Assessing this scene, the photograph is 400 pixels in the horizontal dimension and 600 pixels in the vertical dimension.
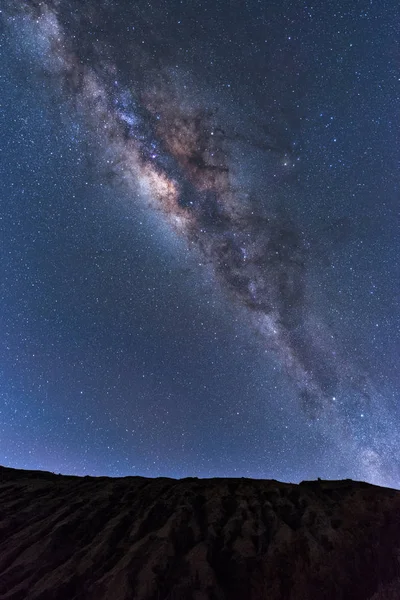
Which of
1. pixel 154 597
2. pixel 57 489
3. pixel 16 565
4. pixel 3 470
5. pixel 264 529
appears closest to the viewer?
pixel 154 597

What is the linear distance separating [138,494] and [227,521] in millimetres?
5492

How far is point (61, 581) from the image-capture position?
1319cm

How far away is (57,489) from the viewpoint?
846 inches

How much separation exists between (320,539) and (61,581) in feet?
30.8

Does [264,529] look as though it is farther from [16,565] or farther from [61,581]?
[16,565]

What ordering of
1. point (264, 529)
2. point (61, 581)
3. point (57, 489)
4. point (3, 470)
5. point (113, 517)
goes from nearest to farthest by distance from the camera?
point (61, 581) < point (264, 529) < point (113, 517) < point (57, 489) < point (3, 470)

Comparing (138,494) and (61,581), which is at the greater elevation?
(138,494)

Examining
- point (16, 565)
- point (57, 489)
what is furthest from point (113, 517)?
point (57, 489)

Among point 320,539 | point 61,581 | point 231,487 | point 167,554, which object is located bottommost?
point 61,581

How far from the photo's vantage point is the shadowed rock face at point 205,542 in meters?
12.4

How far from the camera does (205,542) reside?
1476cm

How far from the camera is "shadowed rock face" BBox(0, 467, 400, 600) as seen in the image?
490 inches

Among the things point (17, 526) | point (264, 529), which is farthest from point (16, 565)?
point (264, 529)

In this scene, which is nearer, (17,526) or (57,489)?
(17,526)
